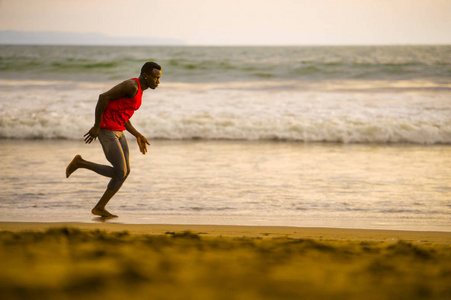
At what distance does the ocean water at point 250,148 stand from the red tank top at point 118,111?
38.5 inches

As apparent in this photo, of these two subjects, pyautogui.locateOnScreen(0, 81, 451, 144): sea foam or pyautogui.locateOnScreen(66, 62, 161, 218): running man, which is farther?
pyautogui.locateOnScreen(0, 81, 451, 144): sea foam

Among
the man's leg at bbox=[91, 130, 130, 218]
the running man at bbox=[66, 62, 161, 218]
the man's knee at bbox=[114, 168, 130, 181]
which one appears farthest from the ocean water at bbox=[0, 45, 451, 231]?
the running man at bbox=[66, 62, 161, 218]

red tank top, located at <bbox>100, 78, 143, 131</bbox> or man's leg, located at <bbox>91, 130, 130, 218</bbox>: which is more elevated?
red tank top, located at <bbox>100, 78, 143, 131</bbox>

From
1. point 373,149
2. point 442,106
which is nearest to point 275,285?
point 373,149

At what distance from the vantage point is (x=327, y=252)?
342 cm

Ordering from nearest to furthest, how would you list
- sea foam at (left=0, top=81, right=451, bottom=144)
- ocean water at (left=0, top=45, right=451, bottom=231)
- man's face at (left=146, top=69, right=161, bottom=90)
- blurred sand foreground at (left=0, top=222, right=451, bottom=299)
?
blurred sand foreground at (left=0, top=222, right=451, bottom=299) < man's face at (left=146, top=69, right=161, bottom=90) < ocean water at (left=0, top=45, right=451, bottom=231) < sea foam at (left=0, top=81, right=451, bottom=144)

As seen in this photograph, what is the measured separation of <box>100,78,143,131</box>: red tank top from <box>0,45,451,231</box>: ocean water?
0.98 metres

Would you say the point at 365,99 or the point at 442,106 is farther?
the point at 365,99

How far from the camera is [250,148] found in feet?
34.7

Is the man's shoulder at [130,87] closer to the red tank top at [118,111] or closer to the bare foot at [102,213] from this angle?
the red tank top at [118,111]

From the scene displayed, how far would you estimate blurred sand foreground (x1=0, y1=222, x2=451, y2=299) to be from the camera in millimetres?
2416

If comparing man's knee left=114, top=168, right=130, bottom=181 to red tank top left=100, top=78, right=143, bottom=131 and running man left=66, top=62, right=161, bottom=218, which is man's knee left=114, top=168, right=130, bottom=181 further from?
red tank top left=100, top=78, right=143, bottom=131

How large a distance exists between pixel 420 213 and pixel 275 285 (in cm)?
354

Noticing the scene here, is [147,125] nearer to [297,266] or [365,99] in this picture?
[365,99]
